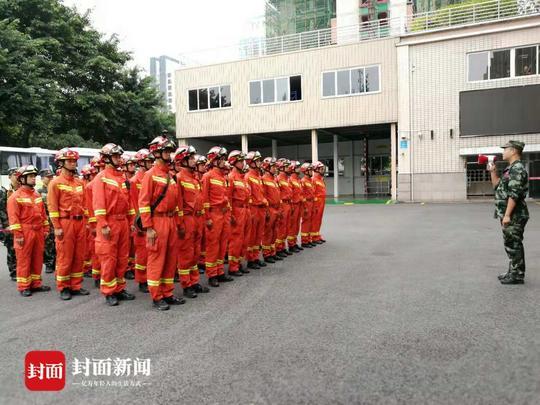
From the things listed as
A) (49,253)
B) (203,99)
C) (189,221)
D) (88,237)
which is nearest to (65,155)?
(88,237)

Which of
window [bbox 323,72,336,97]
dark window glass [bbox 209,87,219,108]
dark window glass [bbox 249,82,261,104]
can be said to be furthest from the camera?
dark window glass [bbox 209,87,219,108]

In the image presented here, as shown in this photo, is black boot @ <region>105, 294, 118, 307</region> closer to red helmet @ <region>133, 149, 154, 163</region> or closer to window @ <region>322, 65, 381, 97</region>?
red helmet @ <region>133, 149, 154, 163</region>

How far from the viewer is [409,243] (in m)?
9.91

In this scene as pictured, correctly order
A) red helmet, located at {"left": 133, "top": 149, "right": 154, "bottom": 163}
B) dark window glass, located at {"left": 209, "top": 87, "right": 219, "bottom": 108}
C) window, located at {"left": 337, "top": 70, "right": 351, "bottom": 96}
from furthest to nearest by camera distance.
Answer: dark window glass, located at {"left": 209, "top": 87, "right": 219, "bottom": 108} < window, located at {"left": 337, "top": 70, "right": 351, "bottom": 96} < red helmet, located at {"left": 133, "top": 149, "right": 154, "bottom": 163}

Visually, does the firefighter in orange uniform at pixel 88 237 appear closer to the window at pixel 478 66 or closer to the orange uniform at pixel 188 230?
the orange uniform at pixel 188 230

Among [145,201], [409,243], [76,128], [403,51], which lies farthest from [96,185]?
[76,128]

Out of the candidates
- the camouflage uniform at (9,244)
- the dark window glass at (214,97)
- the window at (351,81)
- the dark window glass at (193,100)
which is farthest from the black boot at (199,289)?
the dark window glass at (193,100)

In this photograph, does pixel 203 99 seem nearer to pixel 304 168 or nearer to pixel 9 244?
pixel 304 168

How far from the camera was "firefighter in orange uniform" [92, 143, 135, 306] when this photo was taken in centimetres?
559

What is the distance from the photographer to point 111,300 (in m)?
5.70

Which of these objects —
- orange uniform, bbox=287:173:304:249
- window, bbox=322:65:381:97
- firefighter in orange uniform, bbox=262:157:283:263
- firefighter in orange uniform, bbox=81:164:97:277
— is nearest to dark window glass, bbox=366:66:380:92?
window, bbox=322:65:381:97

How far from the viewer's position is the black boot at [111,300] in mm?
5656

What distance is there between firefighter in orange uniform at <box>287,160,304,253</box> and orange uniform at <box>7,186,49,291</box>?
15.8 ft

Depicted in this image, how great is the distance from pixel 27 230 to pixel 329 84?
1922 cm
